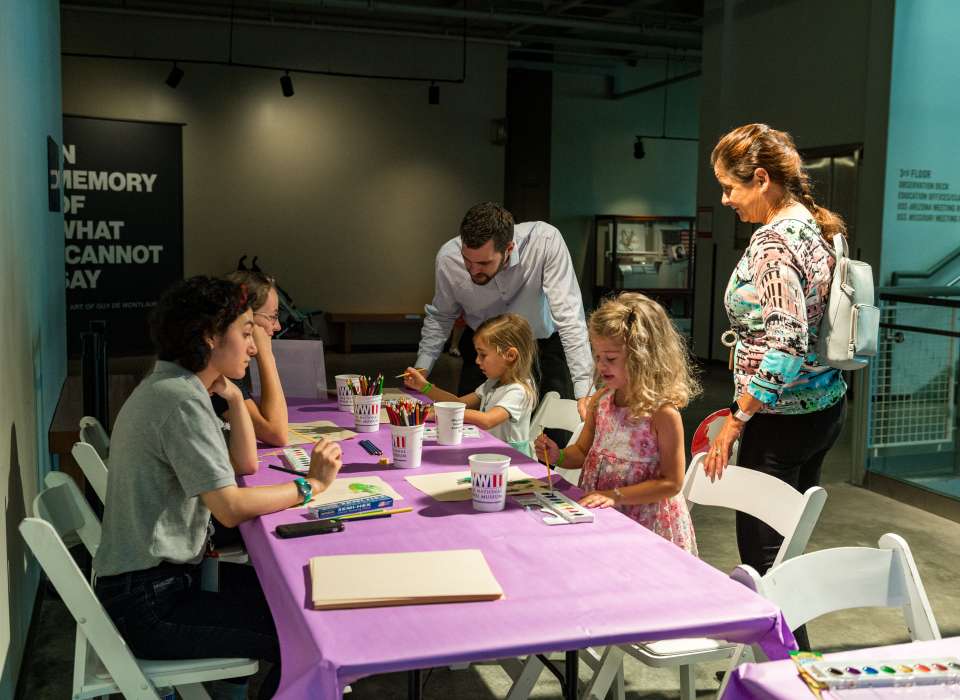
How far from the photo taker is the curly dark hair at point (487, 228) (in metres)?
3.31

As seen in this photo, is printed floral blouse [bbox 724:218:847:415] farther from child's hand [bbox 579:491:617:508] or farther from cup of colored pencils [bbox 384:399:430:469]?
cup of colored pencils [bbox 384:399:430:469]

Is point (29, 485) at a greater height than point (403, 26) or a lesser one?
lesser

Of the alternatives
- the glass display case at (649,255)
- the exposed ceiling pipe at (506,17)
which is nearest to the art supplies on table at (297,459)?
the exposed ceiling pipe at (506,17)

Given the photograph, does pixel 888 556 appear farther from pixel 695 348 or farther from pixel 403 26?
pixel 403 26

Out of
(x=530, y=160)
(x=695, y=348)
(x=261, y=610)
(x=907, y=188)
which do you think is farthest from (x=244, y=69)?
(x=261, y=610)

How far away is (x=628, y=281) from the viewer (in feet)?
47.8

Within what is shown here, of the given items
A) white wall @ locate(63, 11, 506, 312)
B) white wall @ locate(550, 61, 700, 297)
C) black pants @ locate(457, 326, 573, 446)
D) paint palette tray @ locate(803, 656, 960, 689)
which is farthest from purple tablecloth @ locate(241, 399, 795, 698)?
white wall @ locate(550, 61, 700, 297)

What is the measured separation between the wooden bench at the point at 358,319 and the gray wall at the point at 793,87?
138 inches

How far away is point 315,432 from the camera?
3088 millimetres

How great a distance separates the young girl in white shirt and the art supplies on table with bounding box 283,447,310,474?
0.71m

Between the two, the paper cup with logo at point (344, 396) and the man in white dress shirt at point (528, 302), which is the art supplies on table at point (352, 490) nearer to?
the paper cup with logo at point (344, 396)

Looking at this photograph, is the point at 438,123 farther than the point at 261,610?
Yes

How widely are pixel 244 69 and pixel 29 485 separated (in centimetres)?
888

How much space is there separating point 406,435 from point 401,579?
884mm
